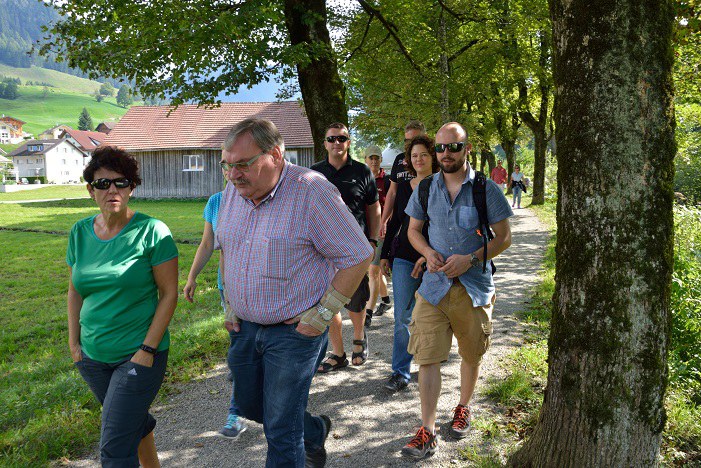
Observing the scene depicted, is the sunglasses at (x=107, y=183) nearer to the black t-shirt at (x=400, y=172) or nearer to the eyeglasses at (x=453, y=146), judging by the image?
the eyeglasses at (x=453, y=146)

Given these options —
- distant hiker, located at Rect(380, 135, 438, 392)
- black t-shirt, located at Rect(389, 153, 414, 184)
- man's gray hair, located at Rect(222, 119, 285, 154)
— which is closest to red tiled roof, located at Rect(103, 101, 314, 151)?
black t-shirt, located at Rect(389, 153, 414, 184)

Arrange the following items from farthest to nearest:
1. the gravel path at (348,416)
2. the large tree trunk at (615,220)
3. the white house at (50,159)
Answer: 1. the white house at (50,159)
2. the gravel path at (348,416)
3. the large tree trunk at (615,220)

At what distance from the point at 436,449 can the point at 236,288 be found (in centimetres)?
199

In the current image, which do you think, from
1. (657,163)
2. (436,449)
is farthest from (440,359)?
(657,163)

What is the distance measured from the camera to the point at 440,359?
13.7 feet

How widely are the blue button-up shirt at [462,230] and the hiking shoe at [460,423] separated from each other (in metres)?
0.87

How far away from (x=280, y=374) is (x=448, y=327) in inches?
64.7

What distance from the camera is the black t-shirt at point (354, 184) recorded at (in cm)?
584

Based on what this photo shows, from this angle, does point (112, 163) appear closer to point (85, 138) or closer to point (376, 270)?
point (376, 270)

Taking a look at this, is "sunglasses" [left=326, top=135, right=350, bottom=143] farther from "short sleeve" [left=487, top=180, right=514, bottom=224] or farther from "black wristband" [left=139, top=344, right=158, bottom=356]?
"black wristband" [left=139, top=344, right=158, bottom=356]

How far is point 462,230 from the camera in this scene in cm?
414

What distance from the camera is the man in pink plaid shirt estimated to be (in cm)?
298

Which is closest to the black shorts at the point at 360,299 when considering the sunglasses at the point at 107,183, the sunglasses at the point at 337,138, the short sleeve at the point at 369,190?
the short sleeve at the point at 369,190

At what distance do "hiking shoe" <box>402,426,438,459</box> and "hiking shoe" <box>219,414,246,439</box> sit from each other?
1277mm
